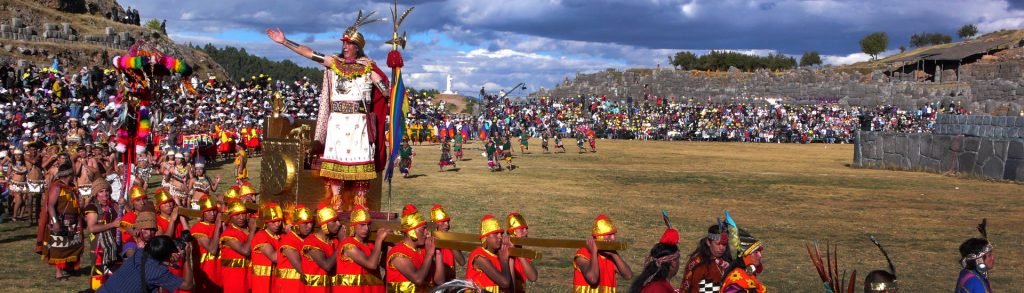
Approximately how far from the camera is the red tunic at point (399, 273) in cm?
698

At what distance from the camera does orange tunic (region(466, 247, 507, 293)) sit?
6.74 m

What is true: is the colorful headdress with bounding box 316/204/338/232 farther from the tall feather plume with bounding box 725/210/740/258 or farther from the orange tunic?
the tall feather plume with bounding box 725/210/740/258

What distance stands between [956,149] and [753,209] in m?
13.8

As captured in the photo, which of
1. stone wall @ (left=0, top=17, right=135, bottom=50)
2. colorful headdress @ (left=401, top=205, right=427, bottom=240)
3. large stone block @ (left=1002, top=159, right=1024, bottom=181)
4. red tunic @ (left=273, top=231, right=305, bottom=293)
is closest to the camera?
colorful headdress @ (left=401, top=205, right=427, bottom=240)

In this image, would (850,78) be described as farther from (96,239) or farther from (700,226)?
(96,239)

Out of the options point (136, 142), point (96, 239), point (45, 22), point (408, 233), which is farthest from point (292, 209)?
point (45, 22)

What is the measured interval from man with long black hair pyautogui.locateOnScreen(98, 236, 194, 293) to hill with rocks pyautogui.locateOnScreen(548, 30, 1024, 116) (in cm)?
6665

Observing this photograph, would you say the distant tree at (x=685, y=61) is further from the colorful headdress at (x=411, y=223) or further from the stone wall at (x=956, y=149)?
the colorful headdress at (x=411, y=223)

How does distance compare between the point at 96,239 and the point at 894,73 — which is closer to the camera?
the point at 96,239

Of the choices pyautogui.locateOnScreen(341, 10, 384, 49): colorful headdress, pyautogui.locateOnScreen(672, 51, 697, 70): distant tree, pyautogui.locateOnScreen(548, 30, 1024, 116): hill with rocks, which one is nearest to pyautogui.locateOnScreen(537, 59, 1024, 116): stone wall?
pyautogui.locateOnScreen(548, 30, 1024, 116): hill with rocks

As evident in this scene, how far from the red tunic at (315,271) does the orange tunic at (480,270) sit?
1451mm

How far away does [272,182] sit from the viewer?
9164 mm

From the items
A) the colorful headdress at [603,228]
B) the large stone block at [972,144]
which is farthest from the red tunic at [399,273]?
the large stone block at [972,144]

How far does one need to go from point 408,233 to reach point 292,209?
1958 mm
